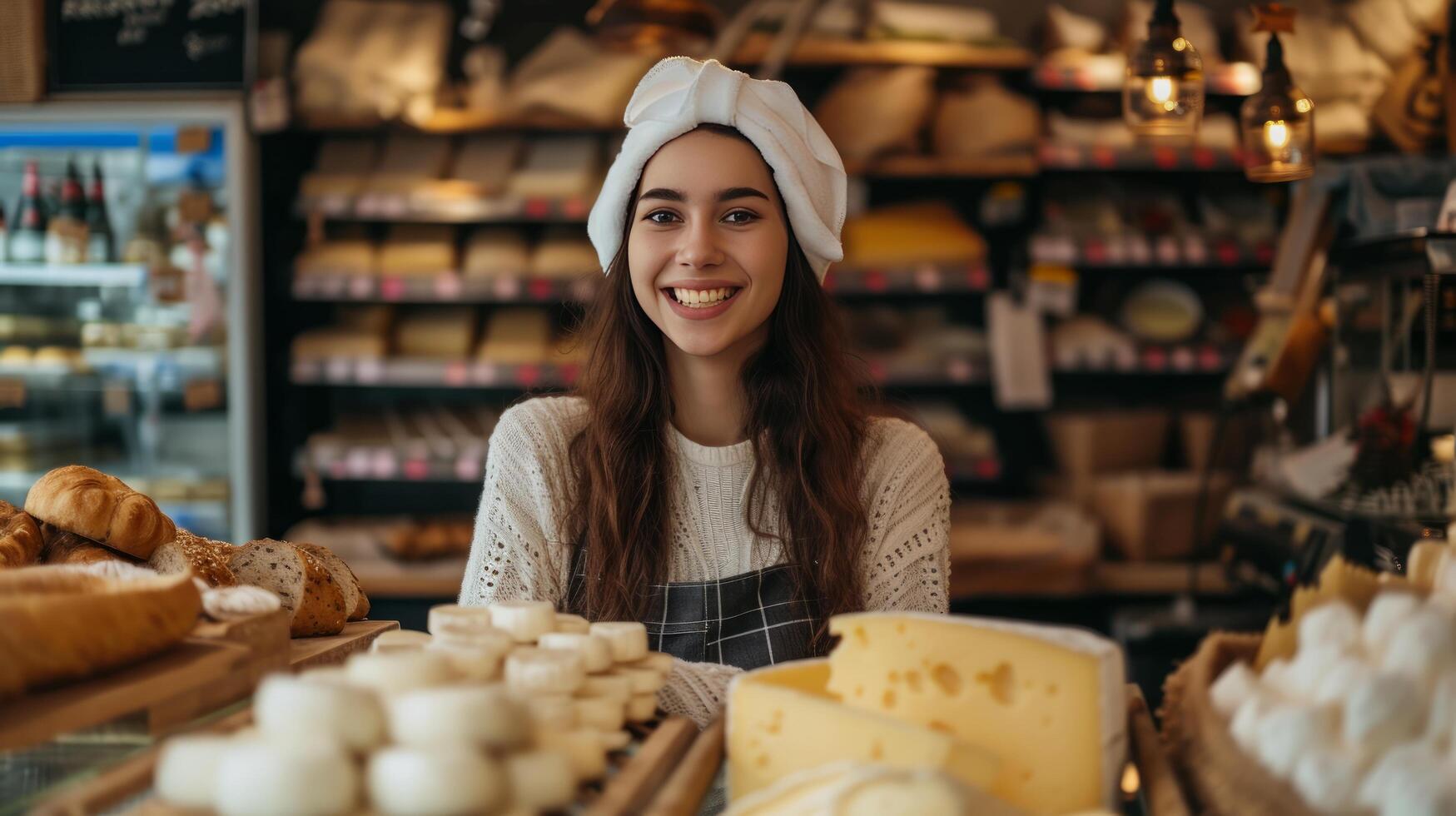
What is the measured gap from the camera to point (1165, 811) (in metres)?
0.86

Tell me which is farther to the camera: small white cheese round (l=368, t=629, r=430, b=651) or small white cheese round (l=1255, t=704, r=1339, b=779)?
small white cheese round (l=368, t=629, r=430, b=651)

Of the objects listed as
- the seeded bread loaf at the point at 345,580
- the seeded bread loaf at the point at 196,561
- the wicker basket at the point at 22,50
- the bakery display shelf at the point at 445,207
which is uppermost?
the wicker basket at the point at 22,50

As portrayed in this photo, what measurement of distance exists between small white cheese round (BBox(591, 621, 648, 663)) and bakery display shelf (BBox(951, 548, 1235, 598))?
309 cm

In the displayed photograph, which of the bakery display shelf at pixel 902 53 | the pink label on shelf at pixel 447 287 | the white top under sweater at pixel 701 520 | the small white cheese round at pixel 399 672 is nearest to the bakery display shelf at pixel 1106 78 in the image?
the bakery display shelf at pixel 902 53

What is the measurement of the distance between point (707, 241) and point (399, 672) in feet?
3.96

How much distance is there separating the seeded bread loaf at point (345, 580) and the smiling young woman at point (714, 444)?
12.5 inches

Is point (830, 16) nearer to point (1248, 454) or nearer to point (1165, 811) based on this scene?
point (1248, 454)

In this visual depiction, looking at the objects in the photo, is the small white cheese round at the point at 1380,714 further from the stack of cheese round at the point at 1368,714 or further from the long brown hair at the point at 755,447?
the long brown hair at the point at 755,447

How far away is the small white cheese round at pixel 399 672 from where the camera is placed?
0.82 meters

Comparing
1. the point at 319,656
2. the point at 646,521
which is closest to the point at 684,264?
the point at 646,521

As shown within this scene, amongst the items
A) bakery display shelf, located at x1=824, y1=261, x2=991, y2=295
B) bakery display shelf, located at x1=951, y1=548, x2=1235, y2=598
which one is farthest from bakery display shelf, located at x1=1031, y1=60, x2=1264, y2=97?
bakery display shelf, located at x1=951, y1=548, x2=1235, y2=598

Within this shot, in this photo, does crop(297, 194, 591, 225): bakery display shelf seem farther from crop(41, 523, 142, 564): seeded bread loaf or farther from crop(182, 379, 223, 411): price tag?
crop(41, 523, 142, 564): seeded bread loaf

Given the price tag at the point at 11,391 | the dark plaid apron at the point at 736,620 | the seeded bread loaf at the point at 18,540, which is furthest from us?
the price tag at the point at 11,391

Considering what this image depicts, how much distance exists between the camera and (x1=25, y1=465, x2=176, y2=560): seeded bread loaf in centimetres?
133
